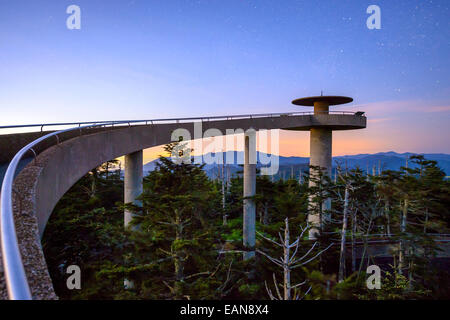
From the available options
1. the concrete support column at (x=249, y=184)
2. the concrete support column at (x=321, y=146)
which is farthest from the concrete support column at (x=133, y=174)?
the concrete support column at (x=321, y=146)

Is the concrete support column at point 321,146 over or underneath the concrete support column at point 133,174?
over

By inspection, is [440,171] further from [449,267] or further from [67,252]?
[67,252]

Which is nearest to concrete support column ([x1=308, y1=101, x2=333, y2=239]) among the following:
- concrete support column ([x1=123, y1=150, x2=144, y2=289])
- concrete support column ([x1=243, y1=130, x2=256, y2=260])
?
concrete support column ([x1=243, y1=130, x2=256, y2=260])

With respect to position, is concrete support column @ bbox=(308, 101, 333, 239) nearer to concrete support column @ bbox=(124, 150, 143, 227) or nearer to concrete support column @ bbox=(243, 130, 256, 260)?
concrete support column @ bbox=(243, 130, 256, 260)

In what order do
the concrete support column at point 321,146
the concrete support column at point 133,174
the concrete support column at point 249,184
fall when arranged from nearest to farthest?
the concrete support column at point 133,174
the concrete support column at point 249,184
the concrete support column at point 321,146

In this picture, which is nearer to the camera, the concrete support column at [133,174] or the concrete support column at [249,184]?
Answer: the concrete support column at [133,174]

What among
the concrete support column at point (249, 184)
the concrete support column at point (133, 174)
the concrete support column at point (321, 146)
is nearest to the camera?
the concrete support column at point (133, 174)

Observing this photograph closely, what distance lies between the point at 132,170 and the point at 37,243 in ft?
25.6

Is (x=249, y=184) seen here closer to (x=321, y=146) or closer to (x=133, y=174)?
(x=321, y=146)

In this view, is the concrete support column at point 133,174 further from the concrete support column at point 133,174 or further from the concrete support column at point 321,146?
the concrete support column at point 321,146

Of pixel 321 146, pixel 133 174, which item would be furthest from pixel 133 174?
pixel 321 146
